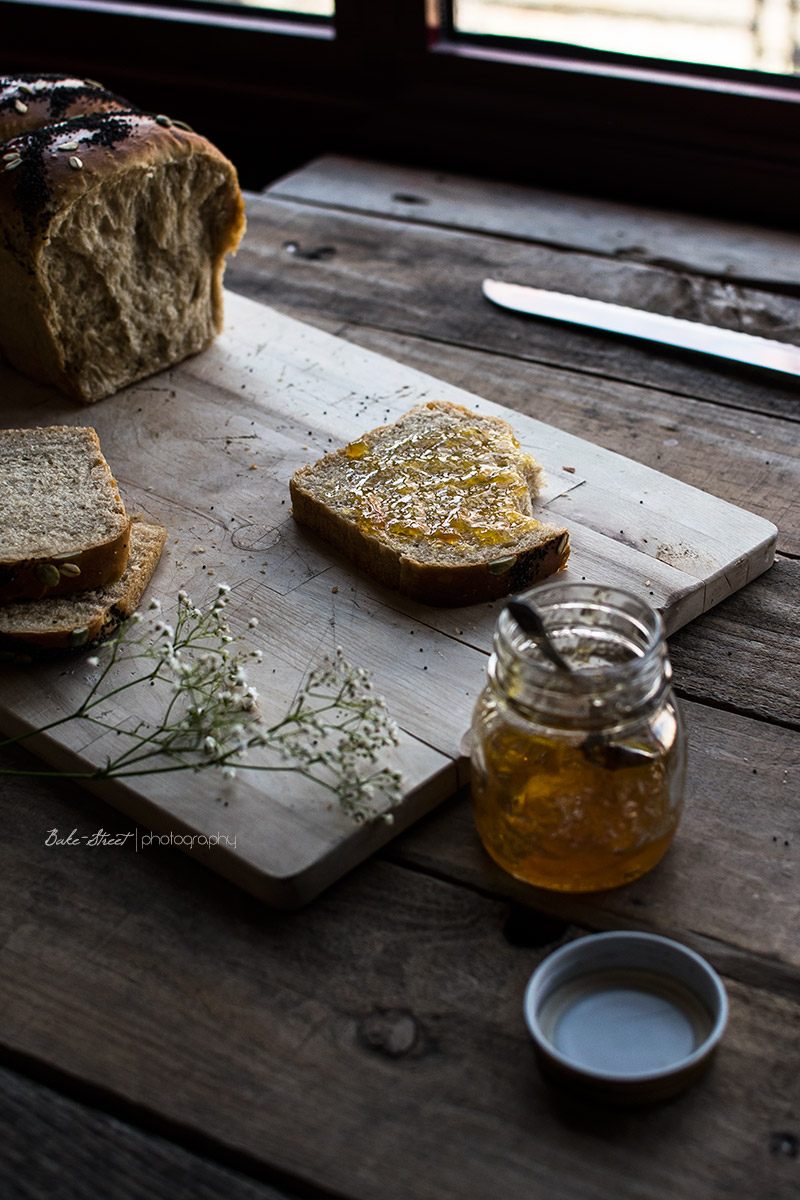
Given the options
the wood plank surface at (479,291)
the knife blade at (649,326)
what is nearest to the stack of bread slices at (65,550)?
the wood plank surface at (479,291)

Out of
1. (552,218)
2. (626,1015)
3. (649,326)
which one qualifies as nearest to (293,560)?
(626,1015)

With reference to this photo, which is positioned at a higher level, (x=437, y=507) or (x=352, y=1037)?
(x=437, y=507)

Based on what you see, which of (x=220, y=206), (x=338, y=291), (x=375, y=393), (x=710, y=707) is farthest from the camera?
(x=338, y=291)

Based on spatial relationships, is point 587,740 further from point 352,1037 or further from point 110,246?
point 110,246

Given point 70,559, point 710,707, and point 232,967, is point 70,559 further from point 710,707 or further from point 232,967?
point 710,707

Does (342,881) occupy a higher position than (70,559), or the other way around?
(70,559)

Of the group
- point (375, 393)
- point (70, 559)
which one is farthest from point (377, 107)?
point (70, 559)
